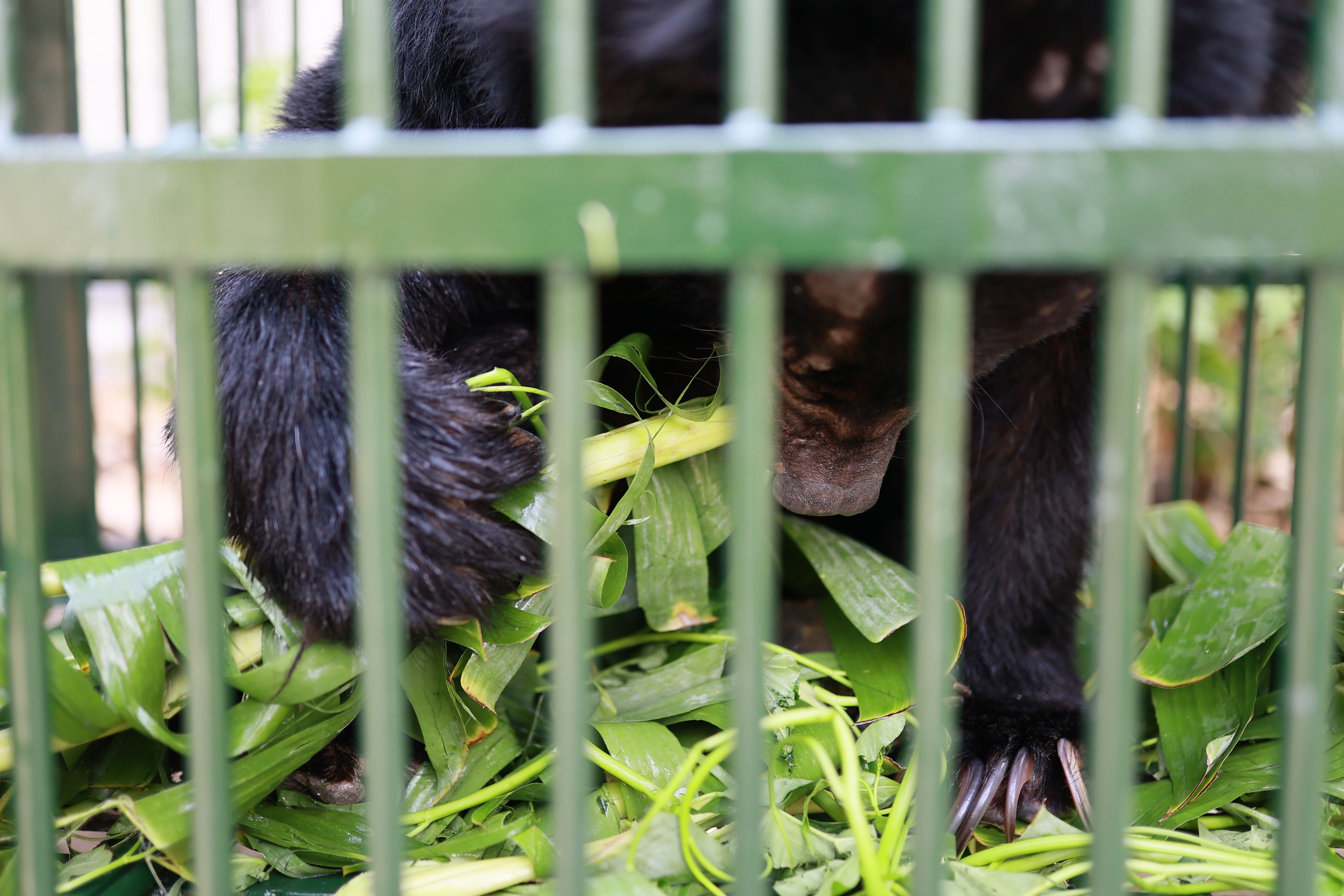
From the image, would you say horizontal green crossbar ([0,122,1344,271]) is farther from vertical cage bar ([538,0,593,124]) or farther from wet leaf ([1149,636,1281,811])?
wet leaf ([1149,636,1281,811])

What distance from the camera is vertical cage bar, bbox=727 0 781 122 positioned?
58 cm

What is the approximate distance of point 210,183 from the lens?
2.12ft

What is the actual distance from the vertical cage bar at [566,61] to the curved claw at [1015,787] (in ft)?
3.22

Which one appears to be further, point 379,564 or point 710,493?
point 710,493

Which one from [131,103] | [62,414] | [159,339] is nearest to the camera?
[131,103]

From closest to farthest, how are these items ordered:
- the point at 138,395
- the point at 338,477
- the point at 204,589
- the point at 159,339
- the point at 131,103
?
1. the point at 204,589
2. the point at 338,477
3. the point at 131,103
4. the point at 138,395
5. the point at 159,339

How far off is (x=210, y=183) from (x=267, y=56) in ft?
12.0

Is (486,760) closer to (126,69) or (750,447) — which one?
(750,447)

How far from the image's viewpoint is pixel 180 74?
0.66 m

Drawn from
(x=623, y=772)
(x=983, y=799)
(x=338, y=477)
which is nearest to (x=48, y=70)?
(x=338, y=477)

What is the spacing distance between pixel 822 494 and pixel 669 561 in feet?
0.71

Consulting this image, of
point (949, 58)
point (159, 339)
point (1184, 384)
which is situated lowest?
point (1184, 384)

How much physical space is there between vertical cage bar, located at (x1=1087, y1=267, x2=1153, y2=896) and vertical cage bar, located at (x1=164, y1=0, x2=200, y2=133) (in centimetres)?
59

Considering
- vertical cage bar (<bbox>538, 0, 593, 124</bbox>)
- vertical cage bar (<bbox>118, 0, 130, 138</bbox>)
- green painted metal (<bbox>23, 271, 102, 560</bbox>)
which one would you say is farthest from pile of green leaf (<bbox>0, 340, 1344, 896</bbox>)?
green painted metal (<bbox>23, 271, 102, 560</bbox>)
